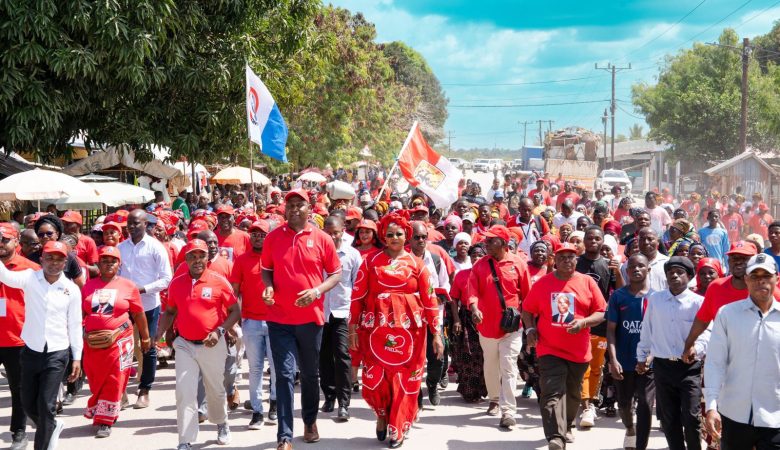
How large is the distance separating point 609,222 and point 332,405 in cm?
601

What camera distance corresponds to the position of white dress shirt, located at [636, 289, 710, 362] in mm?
6668

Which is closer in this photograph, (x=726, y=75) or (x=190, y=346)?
(x=190, y=346)

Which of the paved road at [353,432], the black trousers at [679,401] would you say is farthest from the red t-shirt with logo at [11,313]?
the black trousers at [679,401]

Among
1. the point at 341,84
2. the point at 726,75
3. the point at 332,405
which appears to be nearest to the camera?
the point at 332,405

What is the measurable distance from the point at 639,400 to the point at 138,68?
10.5 metres

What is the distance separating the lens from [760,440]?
519cm

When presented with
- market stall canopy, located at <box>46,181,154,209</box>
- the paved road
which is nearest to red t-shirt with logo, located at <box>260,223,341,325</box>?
the paved road

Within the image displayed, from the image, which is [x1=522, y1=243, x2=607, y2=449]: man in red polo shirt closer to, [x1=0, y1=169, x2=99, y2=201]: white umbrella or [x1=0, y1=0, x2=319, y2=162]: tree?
[x1=0, y1=169, x2=99, y2=201]: white umbrella

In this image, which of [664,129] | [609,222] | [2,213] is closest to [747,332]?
[609,222]

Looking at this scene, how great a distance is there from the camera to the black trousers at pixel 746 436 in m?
5.13

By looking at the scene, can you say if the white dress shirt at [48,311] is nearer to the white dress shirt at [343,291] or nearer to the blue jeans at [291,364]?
the blue jeans at [291,364]

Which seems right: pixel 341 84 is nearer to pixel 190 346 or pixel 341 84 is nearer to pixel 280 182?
pixel 280 182

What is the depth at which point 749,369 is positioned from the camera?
517cm

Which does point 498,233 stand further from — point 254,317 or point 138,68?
point 138,68
